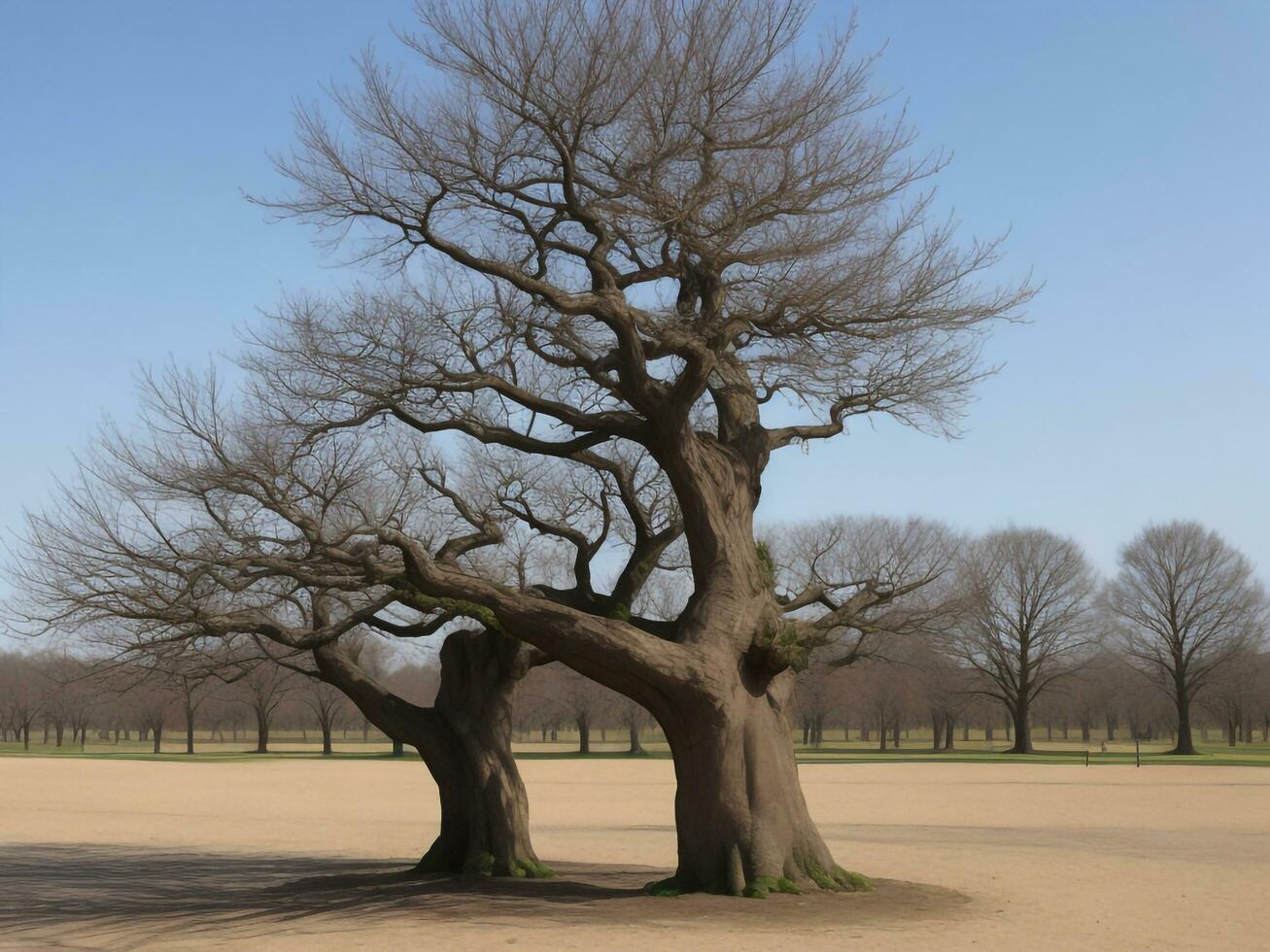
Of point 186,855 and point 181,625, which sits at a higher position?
point 181,625

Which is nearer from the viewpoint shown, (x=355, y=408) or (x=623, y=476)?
(x=355, y=408)

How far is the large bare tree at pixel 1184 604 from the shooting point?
7131 cm

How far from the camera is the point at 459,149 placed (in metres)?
13.8

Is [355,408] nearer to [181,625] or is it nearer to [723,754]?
[181,625]

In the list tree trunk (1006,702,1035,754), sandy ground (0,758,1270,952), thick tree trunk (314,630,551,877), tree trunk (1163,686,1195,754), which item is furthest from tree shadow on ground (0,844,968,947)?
tree trunk (1163,686,1195,754)

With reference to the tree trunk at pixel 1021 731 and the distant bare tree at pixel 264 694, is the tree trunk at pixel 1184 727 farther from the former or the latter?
the distant bare tree at pixel 264 694

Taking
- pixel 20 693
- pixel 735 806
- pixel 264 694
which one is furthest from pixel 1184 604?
pixel 20 693

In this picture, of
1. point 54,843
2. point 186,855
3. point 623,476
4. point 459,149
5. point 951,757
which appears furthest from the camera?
point 951,757

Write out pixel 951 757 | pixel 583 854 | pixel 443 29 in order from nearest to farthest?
1. pixel 443 29
2. pixel 583 854
3. pixel 951 757

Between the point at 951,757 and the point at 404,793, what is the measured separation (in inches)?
1361

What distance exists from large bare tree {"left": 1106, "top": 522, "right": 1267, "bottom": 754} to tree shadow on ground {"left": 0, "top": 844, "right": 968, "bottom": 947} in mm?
61223

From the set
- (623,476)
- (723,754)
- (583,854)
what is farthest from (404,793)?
(723,754)

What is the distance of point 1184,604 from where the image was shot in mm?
72250

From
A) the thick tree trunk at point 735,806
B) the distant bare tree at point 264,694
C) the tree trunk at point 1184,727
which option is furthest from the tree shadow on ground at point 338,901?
the tree trunk at point 1184,727
